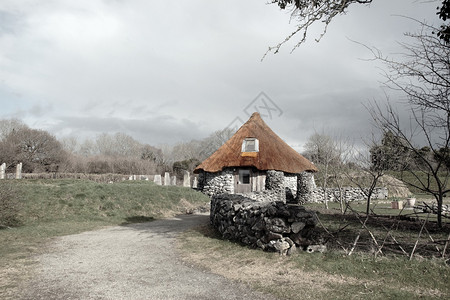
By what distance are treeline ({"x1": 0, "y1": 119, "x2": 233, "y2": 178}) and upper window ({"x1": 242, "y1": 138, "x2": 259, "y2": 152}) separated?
24529mm

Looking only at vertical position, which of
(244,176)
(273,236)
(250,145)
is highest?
(250,145)

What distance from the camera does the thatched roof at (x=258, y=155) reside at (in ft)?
81.3

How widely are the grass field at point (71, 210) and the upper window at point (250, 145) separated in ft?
19.8

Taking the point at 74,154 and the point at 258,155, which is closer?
the point at 258,155

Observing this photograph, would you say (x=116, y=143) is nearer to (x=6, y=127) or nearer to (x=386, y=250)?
(x=6, y=127)

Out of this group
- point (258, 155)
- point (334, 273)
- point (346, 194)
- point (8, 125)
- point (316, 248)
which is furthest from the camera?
point (8, 125)

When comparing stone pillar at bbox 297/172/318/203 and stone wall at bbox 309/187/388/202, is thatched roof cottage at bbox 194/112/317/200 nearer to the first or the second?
stone pillar at bbox 297/172/318/203

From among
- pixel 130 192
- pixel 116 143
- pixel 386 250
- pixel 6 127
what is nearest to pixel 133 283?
pixel 386 250

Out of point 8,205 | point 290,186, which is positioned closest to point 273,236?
point 8,205

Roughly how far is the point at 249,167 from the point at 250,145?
1.99 meters

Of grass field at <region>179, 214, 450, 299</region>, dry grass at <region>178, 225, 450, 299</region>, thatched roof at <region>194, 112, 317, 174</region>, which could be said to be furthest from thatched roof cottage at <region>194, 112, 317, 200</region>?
grass field at <region>179, 214, 450, 299</region>

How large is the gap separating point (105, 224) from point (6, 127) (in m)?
46.6

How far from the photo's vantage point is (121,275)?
6.59 meters

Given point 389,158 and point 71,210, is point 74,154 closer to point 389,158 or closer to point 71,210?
point 71,210
